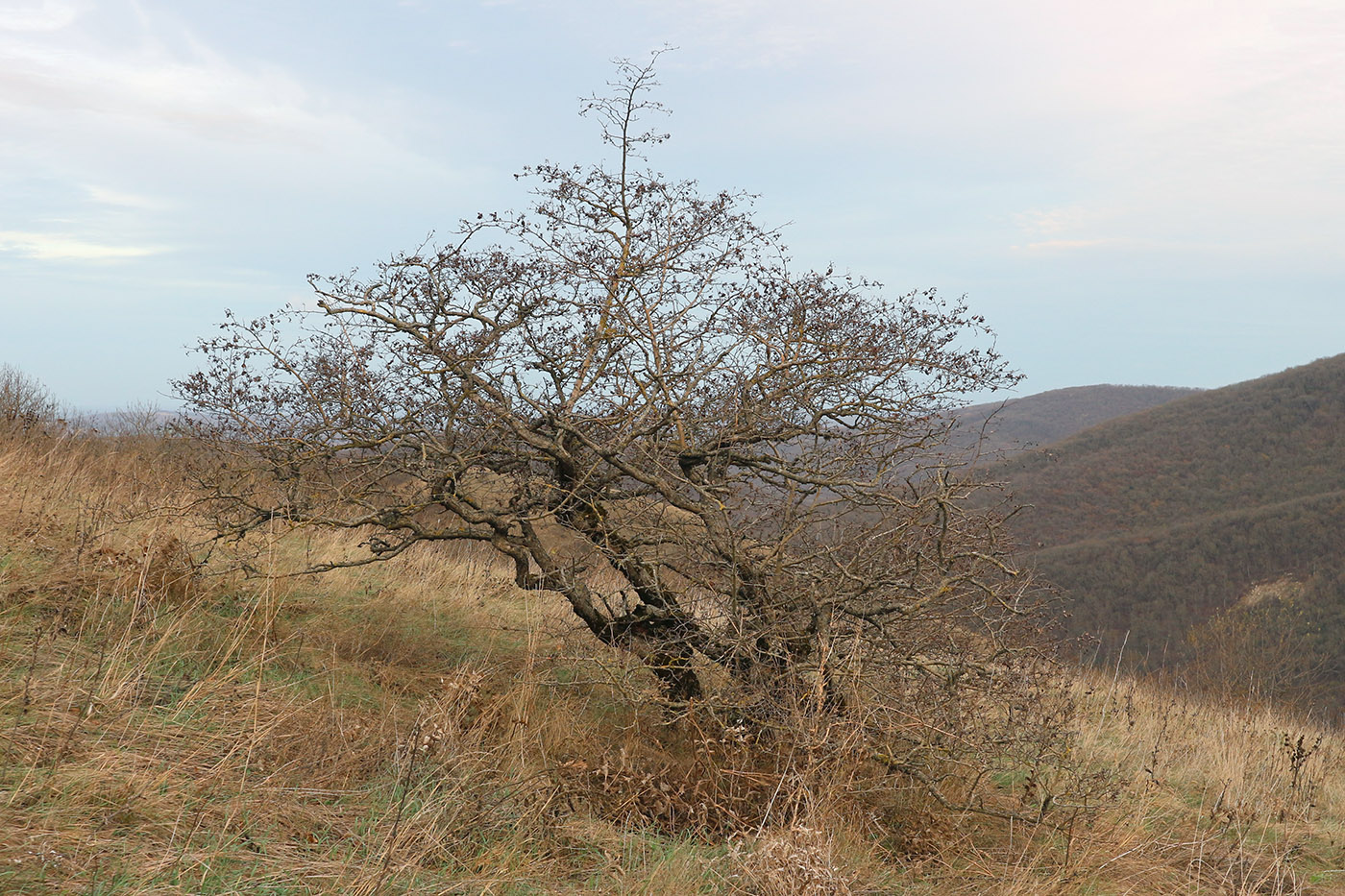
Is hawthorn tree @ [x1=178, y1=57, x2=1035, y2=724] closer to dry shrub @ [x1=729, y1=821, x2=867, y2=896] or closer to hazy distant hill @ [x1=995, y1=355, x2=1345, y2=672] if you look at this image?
dry shrub @ [x1=729, y1=821, x2=867, y2=896]

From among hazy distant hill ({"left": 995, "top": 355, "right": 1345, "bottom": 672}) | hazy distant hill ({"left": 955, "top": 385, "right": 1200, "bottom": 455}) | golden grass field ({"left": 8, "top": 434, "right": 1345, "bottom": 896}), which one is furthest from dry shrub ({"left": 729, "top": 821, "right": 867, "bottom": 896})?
hazy distant hill ({"left": 955, "top": 385, "right": 1200, "bottom": 455})

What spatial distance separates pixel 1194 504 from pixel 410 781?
59141 mm

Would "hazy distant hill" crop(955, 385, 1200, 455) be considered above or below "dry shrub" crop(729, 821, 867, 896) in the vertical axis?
above

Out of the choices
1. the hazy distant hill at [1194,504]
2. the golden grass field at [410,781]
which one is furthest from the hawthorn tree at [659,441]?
the hazy distant hill at [1194,504]

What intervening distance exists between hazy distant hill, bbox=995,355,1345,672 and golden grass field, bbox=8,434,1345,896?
3053cm

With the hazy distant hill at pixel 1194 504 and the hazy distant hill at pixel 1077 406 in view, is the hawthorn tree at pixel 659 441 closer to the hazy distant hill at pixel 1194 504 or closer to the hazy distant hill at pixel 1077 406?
the hazy distant hill at pixel 1194 504

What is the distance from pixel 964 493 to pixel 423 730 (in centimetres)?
298

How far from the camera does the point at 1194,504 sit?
172 feet

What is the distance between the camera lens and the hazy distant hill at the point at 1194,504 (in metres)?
41.3

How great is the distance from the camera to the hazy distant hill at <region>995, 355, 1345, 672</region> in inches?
1628

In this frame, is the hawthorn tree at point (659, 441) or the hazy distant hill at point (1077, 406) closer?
the hawthorn tree at point (659, 441)

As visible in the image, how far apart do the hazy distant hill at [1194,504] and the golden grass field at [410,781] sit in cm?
3053

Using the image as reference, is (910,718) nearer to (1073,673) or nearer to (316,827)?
(316,827)

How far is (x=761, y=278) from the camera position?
5301 mm
